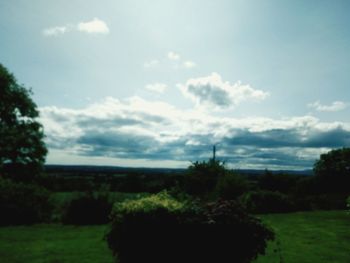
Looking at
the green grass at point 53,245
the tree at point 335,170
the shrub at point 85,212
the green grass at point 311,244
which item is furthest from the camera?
the tree at point 335,170

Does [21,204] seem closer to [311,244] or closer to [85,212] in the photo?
[85,212]

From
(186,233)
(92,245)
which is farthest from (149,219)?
(92,245)

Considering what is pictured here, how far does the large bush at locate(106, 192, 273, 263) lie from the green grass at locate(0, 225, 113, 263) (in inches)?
85.3

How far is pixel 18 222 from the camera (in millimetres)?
18453

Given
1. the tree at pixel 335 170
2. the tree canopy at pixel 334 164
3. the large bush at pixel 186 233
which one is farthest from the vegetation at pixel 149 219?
the tree canopy at pixel 334 164

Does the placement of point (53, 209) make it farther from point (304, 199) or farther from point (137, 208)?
point (304, 199)

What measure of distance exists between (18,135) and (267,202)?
19.9m

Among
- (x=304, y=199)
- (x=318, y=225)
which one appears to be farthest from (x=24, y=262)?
(x=304, y=199)

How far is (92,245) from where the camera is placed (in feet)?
39.2

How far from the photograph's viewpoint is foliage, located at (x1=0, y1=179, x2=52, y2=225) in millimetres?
18062

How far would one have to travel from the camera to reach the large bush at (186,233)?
7.53 m

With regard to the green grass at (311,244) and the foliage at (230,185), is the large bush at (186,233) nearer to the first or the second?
the green grass at (311,244)

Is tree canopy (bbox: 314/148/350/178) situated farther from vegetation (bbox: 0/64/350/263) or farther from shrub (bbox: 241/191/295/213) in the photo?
shrub (bbox: 241/191/295/213)

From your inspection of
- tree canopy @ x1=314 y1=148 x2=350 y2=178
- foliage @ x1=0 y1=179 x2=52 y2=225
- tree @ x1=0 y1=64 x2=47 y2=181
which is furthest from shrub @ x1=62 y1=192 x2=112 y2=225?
tree canopy @ x1=314 y1=148 x2=350 y2=178
